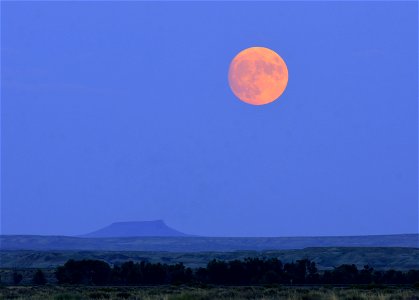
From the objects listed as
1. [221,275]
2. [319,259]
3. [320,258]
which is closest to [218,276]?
[221,275]

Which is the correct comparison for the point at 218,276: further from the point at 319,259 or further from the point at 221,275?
the point at 319,259

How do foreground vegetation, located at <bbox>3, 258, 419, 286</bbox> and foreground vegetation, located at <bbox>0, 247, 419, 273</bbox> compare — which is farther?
foreground vegetation, located at <bbox>0, 247, 419, 273</bbox>

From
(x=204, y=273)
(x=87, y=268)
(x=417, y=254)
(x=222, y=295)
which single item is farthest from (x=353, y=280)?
(x=417, y=254)

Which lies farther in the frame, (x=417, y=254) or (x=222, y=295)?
(x=417, y=254)

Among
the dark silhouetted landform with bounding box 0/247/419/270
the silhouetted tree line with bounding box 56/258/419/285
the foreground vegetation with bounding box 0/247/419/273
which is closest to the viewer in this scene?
the silhouetted tree line with bounding box 56/258/419/285

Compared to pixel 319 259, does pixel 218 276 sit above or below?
below

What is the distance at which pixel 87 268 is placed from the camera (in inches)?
2790

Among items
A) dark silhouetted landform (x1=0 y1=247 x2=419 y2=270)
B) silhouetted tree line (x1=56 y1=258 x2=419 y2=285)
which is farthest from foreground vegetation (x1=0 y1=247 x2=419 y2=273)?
silhouetted tree line (x1=56 y1=258 x2=419 y2=285)

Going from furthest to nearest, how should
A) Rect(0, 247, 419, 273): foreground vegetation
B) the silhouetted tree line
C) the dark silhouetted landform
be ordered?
the dark silhouetted landform < Rect(0, 247, 419, 273): foreground vegetation < the silhouetted tree line

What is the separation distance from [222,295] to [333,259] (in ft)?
274

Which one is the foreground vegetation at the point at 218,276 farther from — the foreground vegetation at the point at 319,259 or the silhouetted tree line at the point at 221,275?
the foreground vegetation at the point at 319,259

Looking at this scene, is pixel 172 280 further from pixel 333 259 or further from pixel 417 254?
pixel 417 254

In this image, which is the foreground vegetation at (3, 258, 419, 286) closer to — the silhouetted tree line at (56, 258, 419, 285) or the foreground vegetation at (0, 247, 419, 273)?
the silhouetted tree line at (56, 258, 419, 285)

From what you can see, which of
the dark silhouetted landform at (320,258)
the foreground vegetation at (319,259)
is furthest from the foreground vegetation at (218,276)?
the dark silhouetted landform at (320,258)
